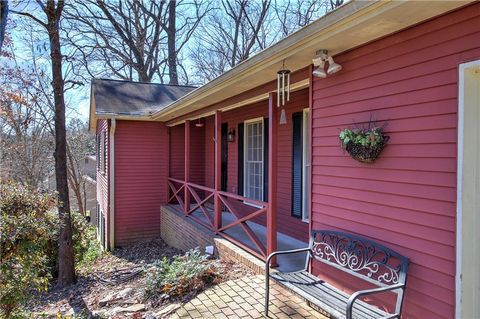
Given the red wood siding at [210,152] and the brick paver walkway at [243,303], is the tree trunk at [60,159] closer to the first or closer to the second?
the red wood siding at [210,152]

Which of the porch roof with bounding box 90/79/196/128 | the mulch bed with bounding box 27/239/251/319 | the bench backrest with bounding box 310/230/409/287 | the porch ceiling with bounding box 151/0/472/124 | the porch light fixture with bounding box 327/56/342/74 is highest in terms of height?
the porch roof with bounding box 90/79/196/128

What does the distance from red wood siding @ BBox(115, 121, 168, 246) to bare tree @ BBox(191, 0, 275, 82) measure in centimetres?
967

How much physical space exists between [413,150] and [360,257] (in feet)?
3.54

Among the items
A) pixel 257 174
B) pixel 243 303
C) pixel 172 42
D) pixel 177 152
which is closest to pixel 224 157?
pixel 257 174

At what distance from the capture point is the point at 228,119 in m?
8.22

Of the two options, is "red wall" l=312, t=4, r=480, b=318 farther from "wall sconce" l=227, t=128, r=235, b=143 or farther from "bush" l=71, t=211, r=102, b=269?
Answer: "bush" l=71, t=211, r=102, b=269

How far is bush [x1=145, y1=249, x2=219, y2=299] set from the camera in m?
4.34

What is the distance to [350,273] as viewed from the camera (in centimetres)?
319

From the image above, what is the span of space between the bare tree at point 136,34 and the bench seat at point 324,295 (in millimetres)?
16698

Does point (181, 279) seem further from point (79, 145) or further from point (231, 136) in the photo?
point (79, 145)

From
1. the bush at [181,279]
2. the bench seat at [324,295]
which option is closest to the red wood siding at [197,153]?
the bush at [181,279]

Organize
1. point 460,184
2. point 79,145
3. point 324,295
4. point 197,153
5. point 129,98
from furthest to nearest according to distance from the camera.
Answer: point 79,145
point 129,98
point 197,153
point 324,295
point 460,184

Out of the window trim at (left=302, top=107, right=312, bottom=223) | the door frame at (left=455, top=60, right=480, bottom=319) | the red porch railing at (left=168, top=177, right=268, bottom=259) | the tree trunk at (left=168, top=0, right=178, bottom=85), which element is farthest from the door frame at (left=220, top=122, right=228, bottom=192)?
the tree trunk at (left=168, top=0, right=178, bottom=85)

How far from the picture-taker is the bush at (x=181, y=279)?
171 inches
